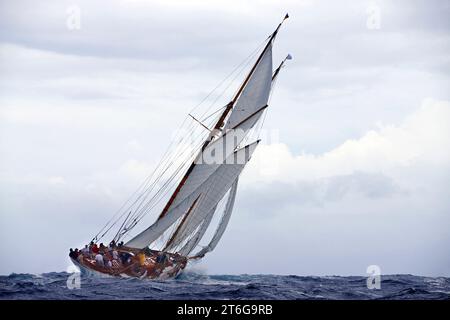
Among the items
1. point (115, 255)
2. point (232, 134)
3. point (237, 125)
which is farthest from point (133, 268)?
point (237, 125)

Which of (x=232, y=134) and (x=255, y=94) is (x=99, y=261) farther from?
(x=255, y=94)

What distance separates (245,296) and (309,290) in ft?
36.1

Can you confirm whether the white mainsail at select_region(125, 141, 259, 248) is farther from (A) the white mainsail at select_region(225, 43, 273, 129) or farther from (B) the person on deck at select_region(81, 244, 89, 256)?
(B) the person on deck at select_region(81, 244, 89, 256)

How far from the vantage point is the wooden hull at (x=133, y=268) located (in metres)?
69.4

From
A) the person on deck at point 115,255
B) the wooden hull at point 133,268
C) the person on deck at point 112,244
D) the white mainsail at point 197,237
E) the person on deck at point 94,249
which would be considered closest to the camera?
the wooden hull at point 133,268

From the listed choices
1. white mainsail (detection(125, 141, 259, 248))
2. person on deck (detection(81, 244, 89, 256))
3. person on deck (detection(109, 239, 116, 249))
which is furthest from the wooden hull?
person on deck (detection(109, 239, 116, 249))

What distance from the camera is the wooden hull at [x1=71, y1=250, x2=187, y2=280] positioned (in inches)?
2731

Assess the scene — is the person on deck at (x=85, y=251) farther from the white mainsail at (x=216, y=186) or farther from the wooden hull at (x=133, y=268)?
the white mainsail at (x=216, y=186)

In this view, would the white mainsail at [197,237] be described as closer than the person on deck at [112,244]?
No

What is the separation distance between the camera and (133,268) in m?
70.4

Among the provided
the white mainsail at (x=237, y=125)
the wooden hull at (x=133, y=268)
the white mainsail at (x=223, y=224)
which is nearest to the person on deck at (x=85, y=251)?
the wooden hull at (x=133, y=268)
